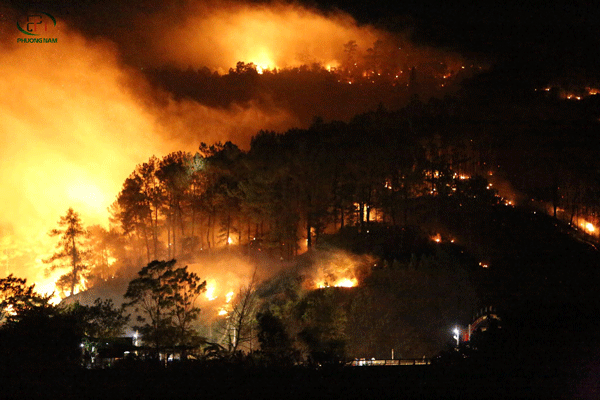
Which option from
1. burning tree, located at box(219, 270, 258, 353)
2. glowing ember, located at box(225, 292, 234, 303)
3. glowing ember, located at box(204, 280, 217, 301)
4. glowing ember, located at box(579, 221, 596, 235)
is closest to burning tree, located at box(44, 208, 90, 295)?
glowing ember, located at box(204, 280, 217, 301)

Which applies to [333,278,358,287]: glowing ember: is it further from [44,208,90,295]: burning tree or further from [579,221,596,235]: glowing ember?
[44,208,90,295]: burning tree

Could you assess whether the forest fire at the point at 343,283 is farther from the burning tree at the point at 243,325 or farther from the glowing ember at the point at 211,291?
the glowing ember at the point at 211,291

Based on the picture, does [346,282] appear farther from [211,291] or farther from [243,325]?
[211,291]

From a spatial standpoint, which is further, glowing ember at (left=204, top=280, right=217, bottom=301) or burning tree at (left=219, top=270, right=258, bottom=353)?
glowing ember at (left=204, top=280, right=217, bottom=301)

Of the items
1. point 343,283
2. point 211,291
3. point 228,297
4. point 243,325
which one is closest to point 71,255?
point 211,291

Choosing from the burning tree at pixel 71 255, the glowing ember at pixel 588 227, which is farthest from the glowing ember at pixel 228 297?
the glowing ember at pixel 588 227

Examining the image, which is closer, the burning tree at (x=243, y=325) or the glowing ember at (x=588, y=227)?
the burning tree at (x=243, y=325)

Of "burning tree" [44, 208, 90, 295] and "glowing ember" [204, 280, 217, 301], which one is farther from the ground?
"burning tree" [44, 208, 90, 295]

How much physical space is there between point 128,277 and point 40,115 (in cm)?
4032

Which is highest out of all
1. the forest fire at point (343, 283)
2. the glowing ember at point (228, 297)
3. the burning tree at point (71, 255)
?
the burning tree at point (71, 255)

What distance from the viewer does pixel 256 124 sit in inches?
2768

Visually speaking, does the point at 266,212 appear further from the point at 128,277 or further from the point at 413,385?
the point at 413,385

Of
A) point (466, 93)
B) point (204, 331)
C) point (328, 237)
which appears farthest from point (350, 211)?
point (466, 93)

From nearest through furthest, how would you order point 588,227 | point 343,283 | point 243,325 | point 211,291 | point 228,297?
point 243,325, point 343,283, point 228,297, point 211,291, point 588,227
